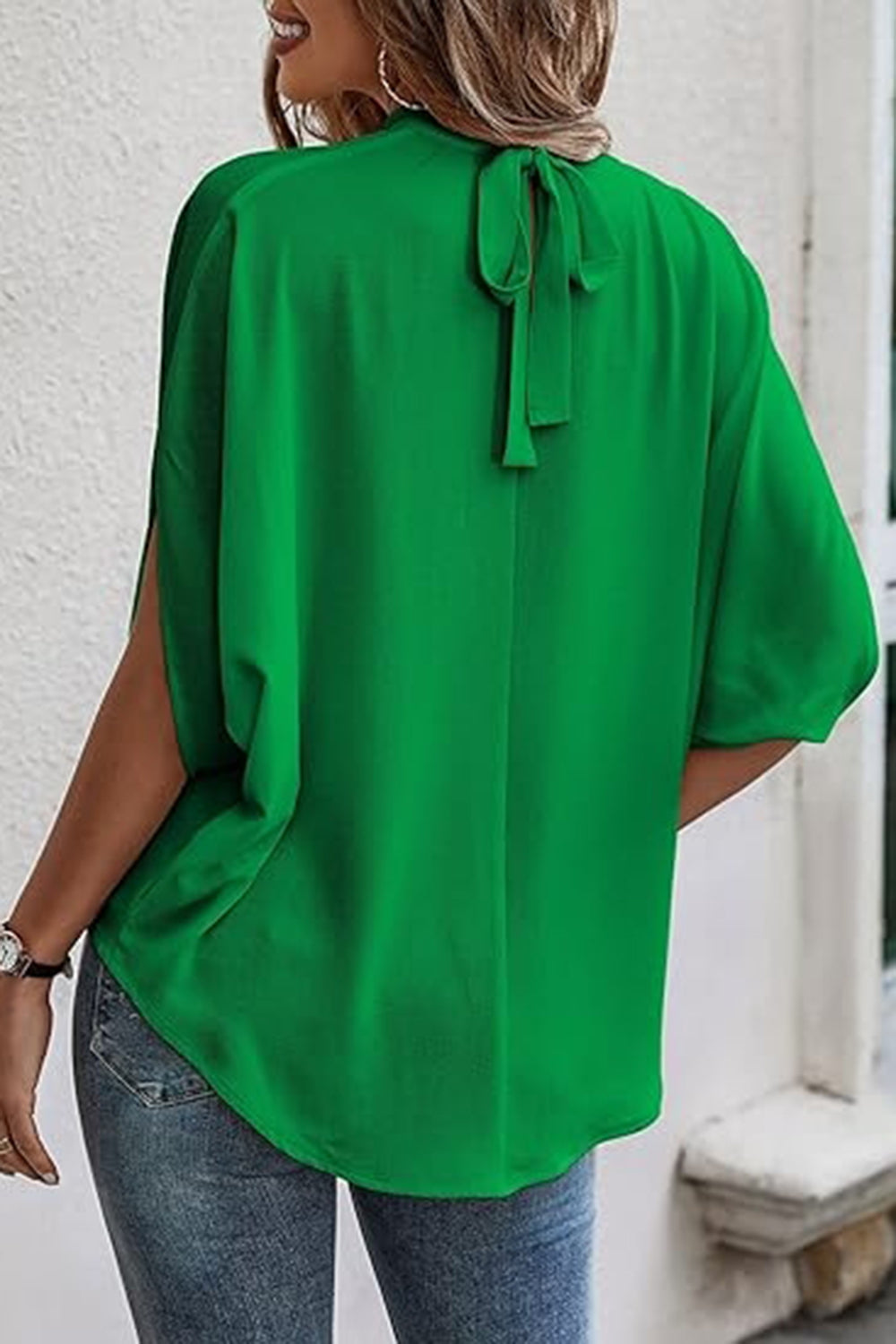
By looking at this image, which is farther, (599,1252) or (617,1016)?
(599,1252)

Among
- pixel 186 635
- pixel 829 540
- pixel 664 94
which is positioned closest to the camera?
pixel 186 635

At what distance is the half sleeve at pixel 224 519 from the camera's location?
4.56 feet

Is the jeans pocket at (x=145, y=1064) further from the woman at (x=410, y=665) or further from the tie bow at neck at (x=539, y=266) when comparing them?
the tie bow at neck at (x=539, y=266)

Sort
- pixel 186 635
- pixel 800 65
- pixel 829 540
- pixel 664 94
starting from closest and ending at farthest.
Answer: pixel 186 635 → pixel 829 540 → pixel 664 94 → pixel 800 65

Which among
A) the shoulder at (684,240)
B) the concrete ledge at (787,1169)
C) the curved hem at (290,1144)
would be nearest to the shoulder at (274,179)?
the shoulder at (684,240)

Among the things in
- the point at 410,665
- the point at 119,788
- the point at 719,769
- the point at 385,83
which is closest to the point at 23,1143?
the point at 119,788

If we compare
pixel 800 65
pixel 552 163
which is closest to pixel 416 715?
pixel 552 163

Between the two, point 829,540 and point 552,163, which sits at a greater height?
point 552,163

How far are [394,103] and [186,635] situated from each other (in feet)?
0.98

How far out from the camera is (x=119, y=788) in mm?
1447

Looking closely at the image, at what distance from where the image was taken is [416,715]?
4.76 ft

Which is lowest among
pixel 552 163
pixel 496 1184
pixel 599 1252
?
pixel 599 1252

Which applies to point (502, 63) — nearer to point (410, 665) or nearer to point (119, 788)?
point (410, 665)

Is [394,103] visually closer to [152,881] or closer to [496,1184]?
[152,881]
